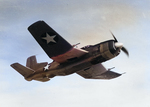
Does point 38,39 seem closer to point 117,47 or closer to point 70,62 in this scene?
point 70,62

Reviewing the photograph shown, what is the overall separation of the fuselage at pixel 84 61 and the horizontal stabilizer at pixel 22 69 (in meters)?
0.39

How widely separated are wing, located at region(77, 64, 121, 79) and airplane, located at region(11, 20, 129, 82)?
→ 3638mm

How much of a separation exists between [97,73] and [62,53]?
622 cm

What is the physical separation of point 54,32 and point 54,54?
6.91ft

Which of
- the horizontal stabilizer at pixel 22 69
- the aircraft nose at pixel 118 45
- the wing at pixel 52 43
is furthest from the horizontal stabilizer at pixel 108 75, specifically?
the horizontal stabilizer at pixel 22 69

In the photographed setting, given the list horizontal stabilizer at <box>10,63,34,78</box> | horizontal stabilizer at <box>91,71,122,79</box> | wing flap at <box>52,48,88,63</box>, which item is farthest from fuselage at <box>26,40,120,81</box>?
horizontal stabilizer at <box>91,71,122,79</box>

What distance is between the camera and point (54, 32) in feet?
56.8

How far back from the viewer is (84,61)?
60.8ft

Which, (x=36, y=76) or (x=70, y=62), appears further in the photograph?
(x=36, y=76)

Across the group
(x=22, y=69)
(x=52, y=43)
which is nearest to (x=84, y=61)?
(x=52, y=43)

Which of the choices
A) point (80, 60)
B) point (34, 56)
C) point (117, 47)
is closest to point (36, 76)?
point (34, 56)

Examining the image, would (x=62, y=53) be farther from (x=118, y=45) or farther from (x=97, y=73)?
(x=97, y=73)

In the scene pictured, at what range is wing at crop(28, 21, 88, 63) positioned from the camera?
17.1 m

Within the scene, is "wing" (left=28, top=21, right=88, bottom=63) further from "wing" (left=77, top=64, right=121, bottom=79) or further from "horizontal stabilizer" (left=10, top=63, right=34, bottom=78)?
"wing" (left=77, top=64, right=121, bottom=79)
